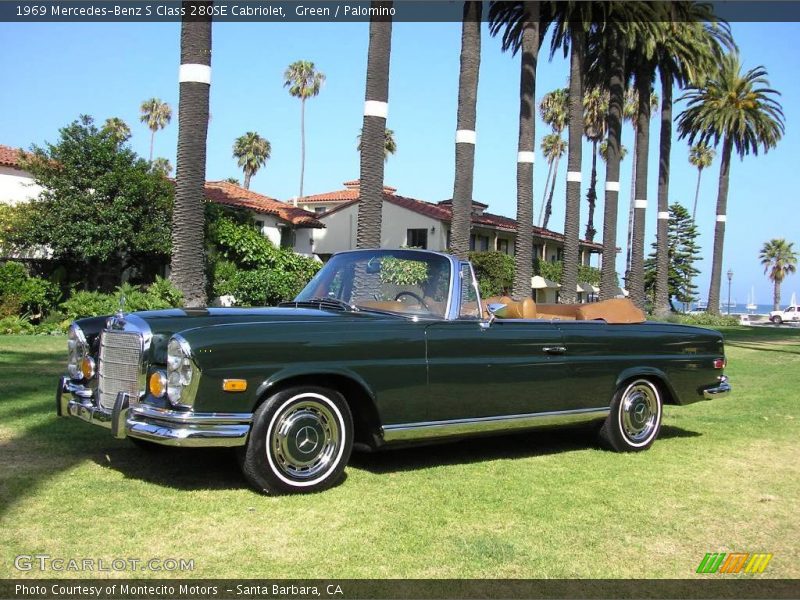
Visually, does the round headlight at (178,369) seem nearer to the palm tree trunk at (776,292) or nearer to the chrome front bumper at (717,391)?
the chrome front bumper at (717,391)

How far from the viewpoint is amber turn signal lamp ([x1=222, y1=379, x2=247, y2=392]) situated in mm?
4770

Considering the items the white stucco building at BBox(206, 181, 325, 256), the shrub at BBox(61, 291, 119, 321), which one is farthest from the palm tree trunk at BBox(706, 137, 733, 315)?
the shrub at BBox(61, 291, 119, 321)

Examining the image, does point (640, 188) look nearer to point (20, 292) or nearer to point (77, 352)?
point (20, 292)

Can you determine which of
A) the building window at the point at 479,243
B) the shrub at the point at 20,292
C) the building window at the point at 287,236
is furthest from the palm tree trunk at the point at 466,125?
the building window at the point at 479,243

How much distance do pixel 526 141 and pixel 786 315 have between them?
4931cm

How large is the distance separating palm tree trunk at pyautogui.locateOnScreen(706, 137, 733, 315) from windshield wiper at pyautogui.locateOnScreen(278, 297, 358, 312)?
45.9m

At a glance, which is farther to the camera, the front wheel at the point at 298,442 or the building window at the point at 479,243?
the building window at the point at 479,243

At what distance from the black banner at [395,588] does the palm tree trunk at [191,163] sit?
13.3m

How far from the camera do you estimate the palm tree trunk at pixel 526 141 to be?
85.1 feet

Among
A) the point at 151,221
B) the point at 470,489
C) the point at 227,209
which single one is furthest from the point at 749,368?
the point at 227,209

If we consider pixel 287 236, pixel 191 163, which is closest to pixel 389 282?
pixel 191 163

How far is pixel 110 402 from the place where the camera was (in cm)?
524

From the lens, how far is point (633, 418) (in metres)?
7.02

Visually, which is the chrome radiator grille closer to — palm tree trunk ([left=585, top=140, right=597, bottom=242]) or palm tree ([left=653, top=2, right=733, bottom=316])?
palm tree ([left=653, top=2, right=733, bottom=316])
